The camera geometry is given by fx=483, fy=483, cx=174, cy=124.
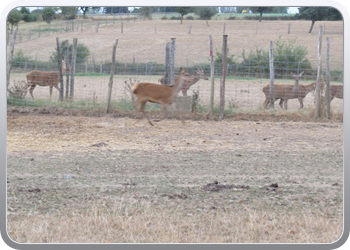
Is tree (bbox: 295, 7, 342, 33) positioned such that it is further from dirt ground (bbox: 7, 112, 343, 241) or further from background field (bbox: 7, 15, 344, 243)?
dirt ground (bbox: 7, 112, 343, 241)

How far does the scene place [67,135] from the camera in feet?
36.0

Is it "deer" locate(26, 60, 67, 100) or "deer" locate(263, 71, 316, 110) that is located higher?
"deer" locate(26, 60, 67, 100)

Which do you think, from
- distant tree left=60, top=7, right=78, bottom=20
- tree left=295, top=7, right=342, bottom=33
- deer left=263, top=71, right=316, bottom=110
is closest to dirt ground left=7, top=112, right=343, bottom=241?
deer left=263, top=71, right=316, bottom=110

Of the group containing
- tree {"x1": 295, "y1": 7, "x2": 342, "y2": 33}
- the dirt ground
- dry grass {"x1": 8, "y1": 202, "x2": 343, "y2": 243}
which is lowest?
the dirt ground

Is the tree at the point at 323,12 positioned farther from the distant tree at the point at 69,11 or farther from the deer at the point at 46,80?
the deer at the point at 46,80

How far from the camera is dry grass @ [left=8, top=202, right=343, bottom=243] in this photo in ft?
15.3

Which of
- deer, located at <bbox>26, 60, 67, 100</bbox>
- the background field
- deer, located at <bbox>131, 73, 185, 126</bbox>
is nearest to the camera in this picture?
the background field

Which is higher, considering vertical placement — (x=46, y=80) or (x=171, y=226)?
(x=46, y=80)

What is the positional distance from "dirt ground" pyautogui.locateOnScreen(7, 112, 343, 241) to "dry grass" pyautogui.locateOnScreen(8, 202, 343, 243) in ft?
0.79

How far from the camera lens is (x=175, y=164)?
8.43 m

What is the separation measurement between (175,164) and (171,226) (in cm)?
341

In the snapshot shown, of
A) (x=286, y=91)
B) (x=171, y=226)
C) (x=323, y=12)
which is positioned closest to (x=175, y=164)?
(x=171, y=226)

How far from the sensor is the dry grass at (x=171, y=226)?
15.3 ft

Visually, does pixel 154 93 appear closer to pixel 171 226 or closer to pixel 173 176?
pixel 171 226
